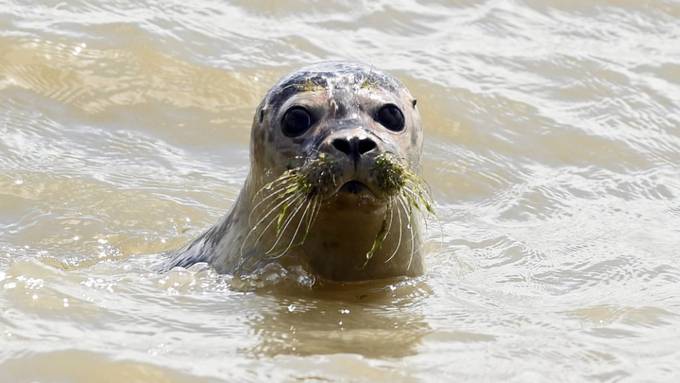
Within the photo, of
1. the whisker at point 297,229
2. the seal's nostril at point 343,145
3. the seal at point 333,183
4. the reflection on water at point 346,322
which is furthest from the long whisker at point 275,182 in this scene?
the reflection on water at point 346,322

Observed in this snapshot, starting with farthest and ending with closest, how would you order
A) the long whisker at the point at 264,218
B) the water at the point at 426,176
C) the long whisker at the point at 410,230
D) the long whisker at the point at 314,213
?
the long whisker at the point at 410,230 → the long whisker at the point at 264,218 → the long whisker at the point at 314,213 → the water at the point at 426,176

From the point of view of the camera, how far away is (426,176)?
8.76 m

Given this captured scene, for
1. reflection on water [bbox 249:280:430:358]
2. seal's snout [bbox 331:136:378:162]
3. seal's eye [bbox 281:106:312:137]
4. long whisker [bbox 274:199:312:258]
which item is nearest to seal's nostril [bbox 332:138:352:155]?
seal's snout [bbox 331:136:378:162]

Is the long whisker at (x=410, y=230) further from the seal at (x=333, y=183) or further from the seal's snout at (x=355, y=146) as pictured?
the seal's snout at (x=355, y=146)

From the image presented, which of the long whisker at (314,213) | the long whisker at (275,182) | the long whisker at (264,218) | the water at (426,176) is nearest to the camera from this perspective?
the water at (426,176)

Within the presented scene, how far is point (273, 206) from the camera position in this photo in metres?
6.18

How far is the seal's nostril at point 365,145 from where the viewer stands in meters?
5.52

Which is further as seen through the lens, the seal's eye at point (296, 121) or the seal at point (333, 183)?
the seal's eye at point (296, 121)

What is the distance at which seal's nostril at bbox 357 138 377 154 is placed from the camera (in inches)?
217

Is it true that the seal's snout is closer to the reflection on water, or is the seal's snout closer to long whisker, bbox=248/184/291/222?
long whisker, bbox=248/184/291/222

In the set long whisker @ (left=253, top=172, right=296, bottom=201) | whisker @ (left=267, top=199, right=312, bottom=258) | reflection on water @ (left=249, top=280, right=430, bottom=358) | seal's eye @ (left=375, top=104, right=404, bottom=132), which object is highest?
seal's eye @ (left=375, top=104, right=404, bottom=132)

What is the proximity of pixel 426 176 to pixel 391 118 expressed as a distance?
2658 millimetres

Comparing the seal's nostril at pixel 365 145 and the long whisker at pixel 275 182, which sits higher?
the seal's nostril at pixel 365 145

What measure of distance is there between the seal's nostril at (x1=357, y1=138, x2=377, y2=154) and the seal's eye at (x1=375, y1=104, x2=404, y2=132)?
1.71 feet
